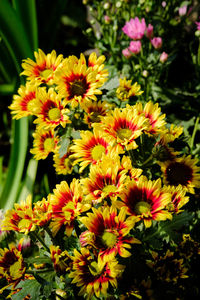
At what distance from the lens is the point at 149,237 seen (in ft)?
2.46

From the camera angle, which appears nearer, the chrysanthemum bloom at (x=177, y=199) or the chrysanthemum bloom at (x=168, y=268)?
the chrysanthemum bloom at (x=177, y=199)

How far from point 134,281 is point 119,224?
329mm

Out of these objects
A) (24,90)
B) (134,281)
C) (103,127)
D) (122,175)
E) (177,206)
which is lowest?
(134,281)

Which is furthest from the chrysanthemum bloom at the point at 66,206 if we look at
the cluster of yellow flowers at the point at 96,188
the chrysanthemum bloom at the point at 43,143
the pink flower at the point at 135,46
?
the pink flower at the point at 135,46

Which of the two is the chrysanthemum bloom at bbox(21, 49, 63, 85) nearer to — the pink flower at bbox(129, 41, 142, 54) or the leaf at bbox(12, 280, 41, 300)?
the pink flower at bbox(129, 41, 142, 54)

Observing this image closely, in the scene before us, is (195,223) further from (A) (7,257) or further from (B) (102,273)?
(A) (7,257)

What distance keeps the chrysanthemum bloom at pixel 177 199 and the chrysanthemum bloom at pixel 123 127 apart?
0.15m

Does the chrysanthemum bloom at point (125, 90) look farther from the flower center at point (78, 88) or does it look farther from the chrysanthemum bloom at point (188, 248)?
the chrysanthemum bloom at point (188, 248)

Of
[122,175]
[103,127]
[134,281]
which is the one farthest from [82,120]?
[134,281]

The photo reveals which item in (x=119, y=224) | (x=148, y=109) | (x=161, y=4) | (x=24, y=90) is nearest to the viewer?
(x=119, y=224)

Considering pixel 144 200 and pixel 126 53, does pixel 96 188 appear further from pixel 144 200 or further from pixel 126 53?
pixel 126 53

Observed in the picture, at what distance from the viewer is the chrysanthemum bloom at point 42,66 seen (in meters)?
0.89

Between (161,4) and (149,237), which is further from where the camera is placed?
(161,4)

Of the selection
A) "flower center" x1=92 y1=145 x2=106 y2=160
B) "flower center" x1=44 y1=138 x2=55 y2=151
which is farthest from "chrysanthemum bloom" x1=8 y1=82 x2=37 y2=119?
"flower center" x1=92 y1=145 x2=106 y2=160
